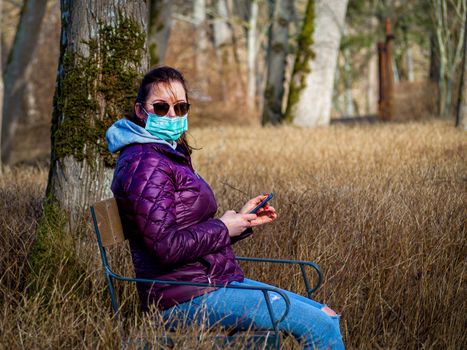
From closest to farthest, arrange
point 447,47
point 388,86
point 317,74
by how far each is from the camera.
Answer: point 317,74 → point 447,47 → point 388,86

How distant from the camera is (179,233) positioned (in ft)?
10.5

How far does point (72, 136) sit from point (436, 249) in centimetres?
218

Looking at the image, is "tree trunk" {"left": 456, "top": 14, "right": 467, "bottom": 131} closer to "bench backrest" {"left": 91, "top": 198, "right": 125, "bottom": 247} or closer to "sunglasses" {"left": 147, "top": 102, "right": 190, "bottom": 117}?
"sunglasses" {"left": 147, "top": 102, "right": 190, "bottom": 117}

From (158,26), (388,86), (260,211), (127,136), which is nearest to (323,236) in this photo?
(260,211)

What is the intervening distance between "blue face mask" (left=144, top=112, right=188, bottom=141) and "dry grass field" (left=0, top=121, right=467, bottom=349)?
30.0 inches

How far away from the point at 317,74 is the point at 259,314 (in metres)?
13.0

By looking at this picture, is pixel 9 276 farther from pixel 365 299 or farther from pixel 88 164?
pixel 365 299

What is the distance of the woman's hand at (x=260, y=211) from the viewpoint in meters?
3.47

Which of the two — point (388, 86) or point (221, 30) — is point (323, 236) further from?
point (221, 30)

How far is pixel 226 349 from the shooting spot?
10.3 ft

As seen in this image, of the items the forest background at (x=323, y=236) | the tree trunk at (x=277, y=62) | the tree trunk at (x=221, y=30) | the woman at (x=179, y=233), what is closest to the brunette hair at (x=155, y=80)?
the woman at (x=179, y=233)

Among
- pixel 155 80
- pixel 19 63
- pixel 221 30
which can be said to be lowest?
pixel 155 80

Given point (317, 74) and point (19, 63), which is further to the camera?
point (317, 74)

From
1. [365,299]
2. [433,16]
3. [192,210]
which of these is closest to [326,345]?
[192,210]
